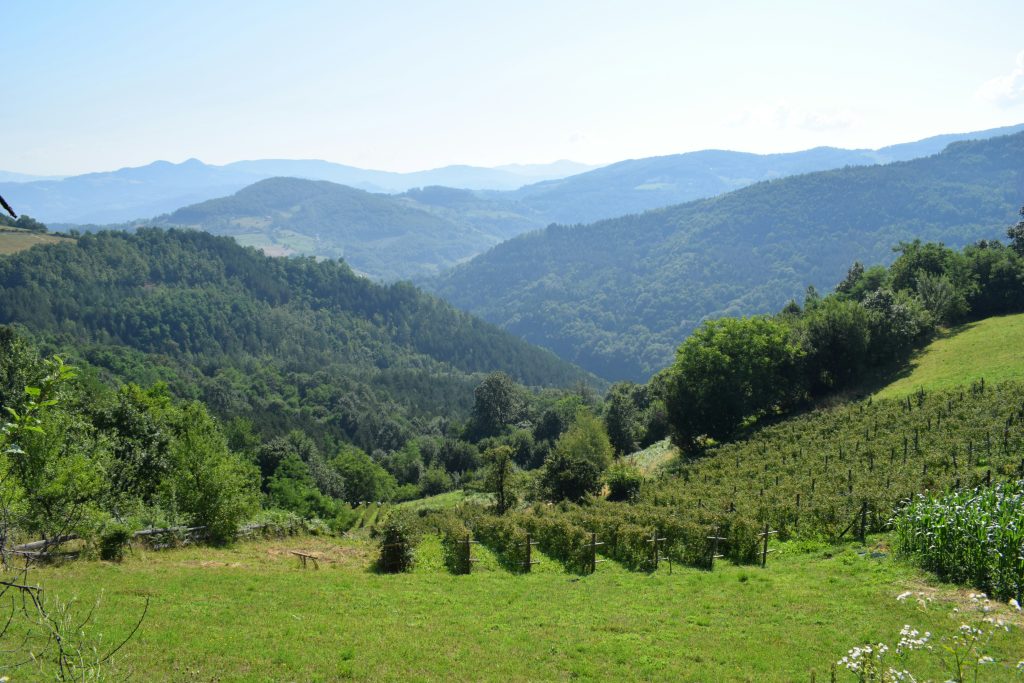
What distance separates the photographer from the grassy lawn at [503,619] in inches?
609

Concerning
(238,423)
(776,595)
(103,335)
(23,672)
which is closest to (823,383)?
(776,595)

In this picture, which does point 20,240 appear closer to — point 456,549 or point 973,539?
point 456,549

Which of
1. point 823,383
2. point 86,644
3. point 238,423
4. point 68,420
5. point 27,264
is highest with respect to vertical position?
point 27,264

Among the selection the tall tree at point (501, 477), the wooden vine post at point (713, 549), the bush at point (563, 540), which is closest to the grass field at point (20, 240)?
the tall tree at point (501, 477)

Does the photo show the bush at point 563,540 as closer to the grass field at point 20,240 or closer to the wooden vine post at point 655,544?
the wooden vine post at point 655,544

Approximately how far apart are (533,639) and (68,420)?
25318 millimetres

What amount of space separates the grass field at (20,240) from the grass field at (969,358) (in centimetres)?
20481

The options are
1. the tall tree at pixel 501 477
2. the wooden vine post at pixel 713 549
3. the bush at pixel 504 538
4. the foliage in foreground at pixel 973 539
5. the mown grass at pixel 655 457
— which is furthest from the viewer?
the mown grass at pixel 655 457

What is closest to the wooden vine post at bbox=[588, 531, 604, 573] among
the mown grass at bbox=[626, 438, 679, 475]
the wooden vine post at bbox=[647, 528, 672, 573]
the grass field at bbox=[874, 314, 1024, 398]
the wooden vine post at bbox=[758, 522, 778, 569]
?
the wooden vine post at bbox=[647, 528, 672, 573]

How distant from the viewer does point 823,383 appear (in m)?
58.8

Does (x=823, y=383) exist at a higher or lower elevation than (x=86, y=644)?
lower

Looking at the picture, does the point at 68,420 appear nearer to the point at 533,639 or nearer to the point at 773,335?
the point at 533,639

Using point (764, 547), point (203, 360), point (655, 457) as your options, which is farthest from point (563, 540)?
point (203, 360)

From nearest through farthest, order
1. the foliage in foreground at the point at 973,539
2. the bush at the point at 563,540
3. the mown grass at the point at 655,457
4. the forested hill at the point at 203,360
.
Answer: the foliage in foreground at the point at 973,539, the bush at the point at 563,540, the mown grass at the point at 655,457, the forested hill at the point at 203,360
